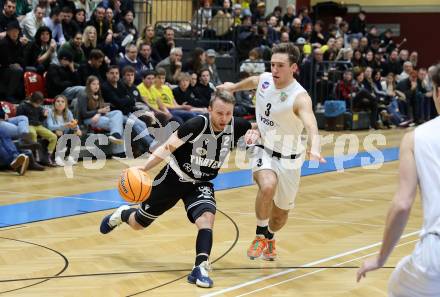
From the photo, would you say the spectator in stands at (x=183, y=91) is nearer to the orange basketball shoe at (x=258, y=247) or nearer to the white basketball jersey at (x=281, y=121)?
the white basketball jersey at (x=281, y=121)

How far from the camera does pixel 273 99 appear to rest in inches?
277

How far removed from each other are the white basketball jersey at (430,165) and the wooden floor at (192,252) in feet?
8.75

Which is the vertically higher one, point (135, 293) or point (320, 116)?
point (135, 293)

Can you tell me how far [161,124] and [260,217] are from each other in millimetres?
7400

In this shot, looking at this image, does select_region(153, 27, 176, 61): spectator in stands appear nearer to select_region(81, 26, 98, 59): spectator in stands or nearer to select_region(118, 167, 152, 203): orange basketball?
select_region(81, 26, 98, 59): spectator in stands

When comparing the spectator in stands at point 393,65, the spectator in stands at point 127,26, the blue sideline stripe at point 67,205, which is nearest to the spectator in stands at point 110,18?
the spectator in stands at point 127,26

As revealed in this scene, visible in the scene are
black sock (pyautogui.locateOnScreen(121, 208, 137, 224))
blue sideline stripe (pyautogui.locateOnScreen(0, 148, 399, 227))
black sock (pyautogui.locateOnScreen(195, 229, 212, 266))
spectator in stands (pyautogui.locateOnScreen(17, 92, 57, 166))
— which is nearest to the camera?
black sock (pyautogui.locateOnScreen(195, 229, 212, 266))

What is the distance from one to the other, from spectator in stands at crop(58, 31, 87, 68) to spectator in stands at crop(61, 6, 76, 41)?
76 cm

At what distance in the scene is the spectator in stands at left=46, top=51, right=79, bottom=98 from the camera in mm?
13445

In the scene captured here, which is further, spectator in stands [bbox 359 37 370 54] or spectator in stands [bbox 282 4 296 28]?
spectator in stands [bbox 359 37 370 54]

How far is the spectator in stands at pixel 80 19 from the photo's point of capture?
15328 millimetres

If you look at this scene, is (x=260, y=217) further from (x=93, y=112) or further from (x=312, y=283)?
(x=93, y=112)

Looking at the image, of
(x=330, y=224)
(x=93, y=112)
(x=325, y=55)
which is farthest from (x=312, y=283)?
(x=325, y=55)

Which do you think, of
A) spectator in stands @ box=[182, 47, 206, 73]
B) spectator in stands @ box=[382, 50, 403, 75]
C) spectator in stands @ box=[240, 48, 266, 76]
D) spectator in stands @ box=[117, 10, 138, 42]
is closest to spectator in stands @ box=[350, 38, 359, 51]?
spectator in stands @ box=[382, 50, 403, 75]
